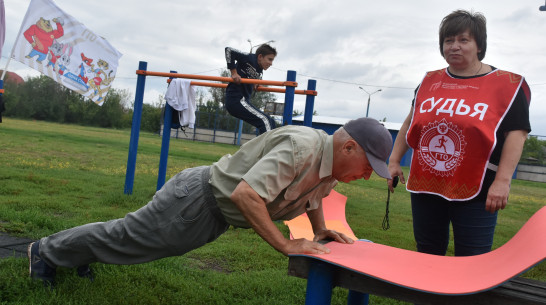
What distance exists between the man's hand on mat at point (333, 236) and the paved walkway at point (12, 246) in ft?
6.68

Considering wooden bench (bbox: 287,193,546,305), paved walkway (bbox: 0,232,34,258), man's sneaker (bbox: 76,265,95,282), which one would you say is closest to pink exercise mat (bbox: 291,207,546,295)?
wooden bench (bbox: 287,193,546,305)

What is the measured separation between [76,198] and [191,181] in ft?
12.5

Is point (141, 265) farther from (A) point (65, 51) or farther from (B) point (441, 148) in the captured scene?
(A) point (65, 51)

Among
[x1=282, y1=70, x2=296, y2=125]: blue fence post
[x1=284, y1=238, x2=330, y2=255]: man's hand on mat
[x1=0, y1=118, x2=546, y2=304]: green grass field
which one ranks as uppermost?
[x1=282, y1=70, x2=296, y2=125]: blue fence post

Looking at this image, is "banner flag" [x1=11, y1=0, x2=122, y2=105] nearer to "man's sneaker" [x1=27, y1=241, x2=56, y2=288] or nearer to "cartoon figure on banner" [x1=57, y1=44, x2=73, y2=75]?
"cartoon figure on banner" [x1=57, y1=44, x2=73, y2=75]

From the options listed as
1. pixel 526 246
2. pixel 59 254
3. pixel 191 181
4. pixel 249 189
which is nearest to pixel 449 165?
pixel 526 246

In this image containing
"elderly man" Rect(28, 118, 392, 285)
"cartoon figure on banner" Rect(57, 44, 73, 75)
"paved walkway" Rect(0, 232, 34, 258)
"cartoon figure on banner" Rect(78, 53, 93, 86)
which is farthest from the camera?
"cartoon figure on banner" Rect(78, 53, 93, 86)

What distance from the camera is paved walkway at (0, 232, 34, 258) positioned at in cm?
310

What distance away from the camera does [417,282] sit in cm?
168

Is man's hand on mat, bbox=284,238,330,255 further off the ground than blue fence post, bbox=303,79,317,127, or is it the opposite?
blue fence post, bbox=303,79,317,127

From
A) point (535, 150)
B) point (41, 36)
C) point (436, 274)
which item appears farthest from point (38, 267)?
point (535, 150)

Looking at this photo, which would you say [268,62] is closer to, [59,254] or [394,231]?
[394,231]

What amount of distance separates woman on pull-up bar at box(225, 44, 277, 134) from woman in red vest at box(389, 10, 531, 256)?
9.48ft

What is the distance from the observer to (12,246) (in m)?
3.28
